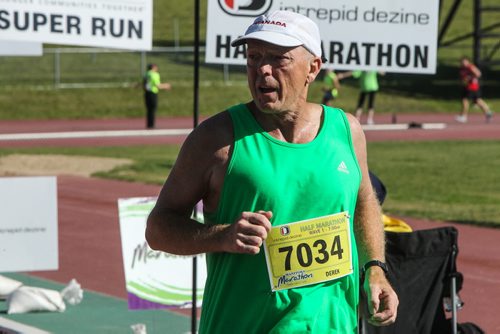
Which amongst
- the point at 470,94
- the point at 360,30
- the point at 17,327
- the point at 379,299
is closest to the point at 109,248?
the point at 17,327

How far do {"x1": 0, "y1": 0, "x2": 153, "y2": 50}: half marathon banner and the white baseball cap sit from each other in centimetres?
294

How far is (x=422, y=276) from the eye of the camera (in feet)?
23.3

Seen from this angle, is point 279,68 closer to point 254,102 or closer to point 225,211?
point 254,102

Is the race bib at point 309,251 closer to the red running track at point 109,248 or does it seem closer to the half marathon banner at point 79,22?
the half marathon banner at point 79,22

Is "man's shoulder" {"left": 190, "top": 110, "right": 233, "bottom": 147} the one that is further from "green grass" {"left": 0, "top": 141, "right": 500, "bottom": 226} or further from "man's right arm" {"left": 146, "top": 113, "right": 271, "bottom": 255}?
"green grass" {"left": 0, "top": 141, "right": 500, "bottom": 226}

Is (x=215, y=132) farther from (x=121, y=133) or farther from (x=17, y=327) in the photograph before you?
(x=121, y=133)

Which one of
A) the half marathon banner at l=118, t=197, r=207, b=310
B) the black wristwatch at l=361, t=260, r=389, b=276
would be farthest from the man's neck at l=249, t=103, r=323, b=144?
the half marathon banner at l=118, t=197, r=207, b=310

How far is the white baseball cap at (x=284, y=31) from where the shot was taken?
4.14 metres

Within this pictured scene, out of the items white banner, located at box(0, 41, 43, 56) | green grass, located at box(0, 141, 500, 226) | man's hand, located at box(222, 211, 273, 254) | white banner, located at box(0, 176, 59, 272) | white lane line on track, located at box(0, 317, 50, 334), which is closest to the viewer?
man's hand, located at box(222, 211, 273, 254)

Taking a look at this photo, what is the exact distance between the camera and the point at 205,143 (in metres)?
4.17

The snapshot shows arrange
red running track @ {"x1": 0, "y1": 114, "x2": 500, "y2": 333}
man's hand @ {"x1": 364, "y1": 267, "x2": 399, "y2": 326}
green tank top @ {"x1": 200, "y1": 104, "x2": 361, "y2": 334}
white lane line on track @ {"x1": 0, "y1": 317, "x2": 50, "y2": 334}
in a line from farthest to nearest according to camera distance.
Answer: red running track @ {"x1": 0, "y1": 114, "x2": 500, "y2": 333}, white lane line on track @ {"x1": 0, "y1": 317, "x2": 50, "y2": 334}, man's hand @ {"x1": 364, "y1": 267, "x2": 399, "y2": 326}, green tank top @ {"x1": 200, "y1": 104, "x2": 361, "y2": 334}

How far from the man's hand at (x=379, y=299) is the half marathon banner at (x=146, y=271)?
3837 mm

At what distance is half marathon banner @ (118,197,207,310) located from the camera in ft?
27.2

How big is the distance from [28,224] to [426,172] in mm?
12043
